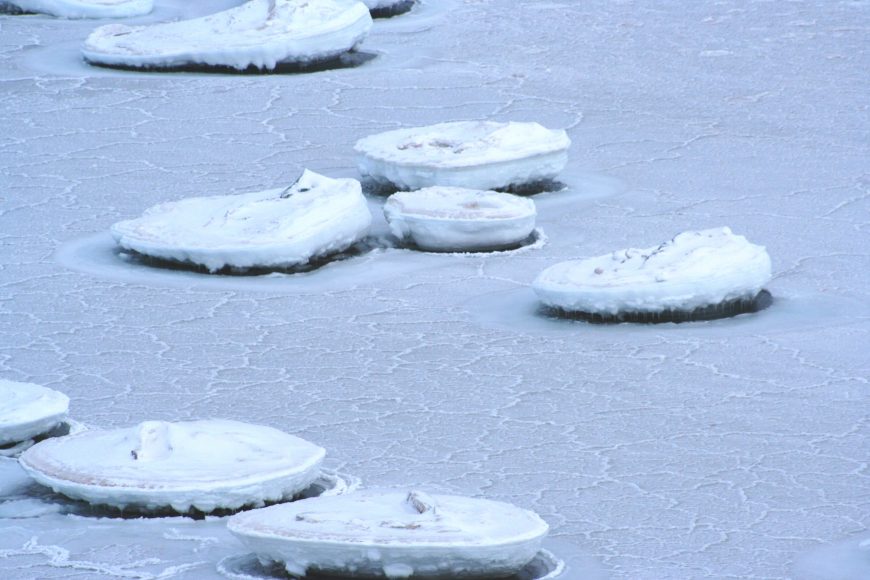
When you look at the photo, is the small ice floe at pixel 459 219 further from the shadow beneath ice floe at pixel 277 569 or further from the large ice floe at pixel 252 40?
the large ice floe at pixel 252 40

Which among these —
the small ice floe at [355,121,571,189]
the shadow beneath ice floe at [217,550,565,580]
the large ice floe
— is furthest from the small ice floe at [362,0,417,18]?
the shadow beneath ice floe at [217,550,565,580]

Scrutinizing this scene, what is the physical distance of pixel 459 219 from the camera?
→ 6.18m

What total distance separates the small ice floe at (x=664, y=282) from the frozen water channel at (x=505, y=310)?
0.25ft

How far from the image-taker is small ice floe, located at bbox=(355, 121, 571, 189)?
22.2 feet

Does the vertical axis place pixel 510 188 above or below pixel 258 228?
below

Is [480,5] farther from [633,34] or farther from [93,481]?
[93,481]

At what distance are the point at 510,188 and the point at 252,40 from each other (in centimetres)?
262

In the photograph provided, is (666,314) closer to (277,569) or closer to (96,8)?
(277,569)

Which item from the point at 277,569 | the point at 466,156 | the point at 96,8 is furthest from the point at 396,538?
the point at 96,8

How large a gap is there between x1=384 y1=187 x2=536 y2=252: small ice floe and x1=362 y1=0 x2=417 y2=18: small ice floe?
444 centimetres

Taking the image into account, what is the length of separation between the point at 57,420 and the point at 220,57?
16.9 feet

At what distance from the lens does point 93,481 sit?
3764 mm

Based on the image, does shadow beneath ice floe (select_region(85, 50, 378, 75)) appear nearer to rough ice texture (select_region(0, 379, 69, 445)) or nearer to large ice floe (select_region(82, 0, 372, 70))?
large ice floe (select_region(82, 0, 372, 70))

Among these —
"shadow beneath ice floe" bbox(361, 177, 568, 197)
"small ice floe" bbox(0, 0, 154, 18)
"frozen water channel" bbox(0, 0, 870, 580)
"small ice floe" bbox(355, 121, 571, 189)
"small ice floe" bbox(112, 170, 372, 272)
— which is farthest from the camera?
"small ice floe" bbox(0, 0, 154, 18)
